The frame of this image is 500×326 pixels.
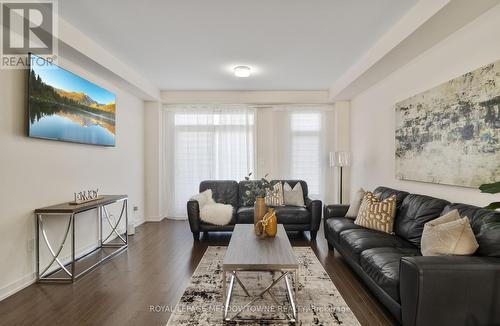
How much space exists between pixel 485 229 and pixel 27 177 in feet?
13.4

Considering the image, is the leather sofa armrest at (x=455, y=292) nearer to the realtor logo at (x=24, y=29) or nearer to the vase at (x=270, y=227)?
the vase at (x=270, y=227)

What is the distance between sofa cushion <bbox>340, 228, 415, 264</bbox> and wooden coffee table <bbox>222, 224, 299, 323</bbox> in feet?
2.32

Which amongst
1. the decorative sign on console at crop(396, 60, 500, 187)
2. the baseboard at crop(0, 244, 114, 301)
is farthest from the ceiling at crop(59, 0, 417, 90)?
the baseboard at crop(0, 244, 114, 301)

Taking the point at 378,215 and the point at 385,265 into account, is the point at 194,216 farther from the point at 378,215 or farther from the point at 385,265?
the point at 385,265

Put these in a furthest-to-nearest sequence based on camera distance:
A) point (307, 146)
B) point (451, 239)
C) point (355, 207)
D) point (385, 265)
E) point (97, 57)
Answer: point (307, 146) → point (355, 207) → point (97, 57) → point (385, 265) → point (451, 239)

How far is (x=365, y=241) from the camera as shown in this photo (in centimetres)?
268

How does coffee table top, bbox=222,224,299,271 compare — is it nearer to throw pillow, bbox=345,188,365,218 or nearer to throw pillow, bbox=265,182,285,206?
throw pillow, bbox=345,188,365,218

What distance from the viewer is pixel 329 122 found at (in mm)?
5750

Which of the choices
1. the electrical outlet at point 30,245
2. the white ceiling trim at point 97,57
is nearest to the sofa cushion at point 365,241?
the electrical outlet at point 30,245

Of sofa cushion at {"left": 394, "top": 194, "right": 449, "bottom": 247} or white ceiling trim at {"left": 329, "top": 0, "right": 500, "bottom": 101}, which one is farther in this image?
sofa cushion at {"left": 394, "top": 194, "right": 449, "bottom": 247}

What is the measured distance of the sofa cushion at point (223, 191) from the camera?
15.9ft

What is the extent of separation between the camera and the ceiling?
2.55 metres

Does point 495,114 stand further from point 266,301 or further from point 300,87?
point 300,87

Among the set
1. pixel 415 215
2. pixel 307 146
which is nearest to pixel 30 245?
pixel 415 215
